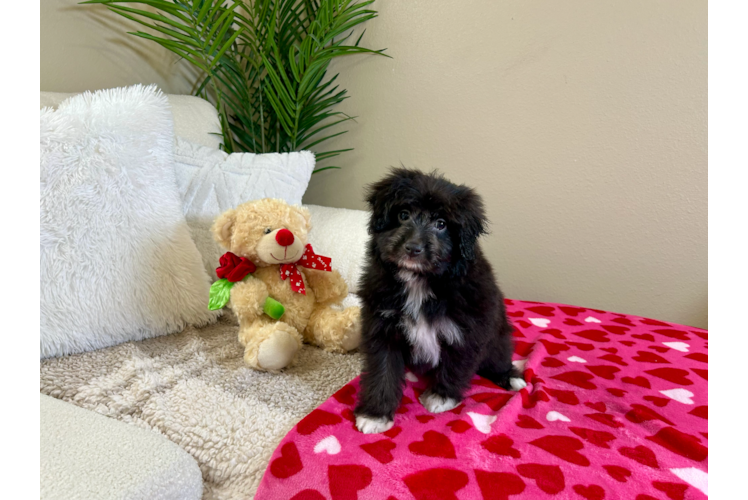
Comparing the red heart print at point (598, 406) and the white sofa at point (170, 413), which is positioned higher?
the white sofa at point (170, 413)

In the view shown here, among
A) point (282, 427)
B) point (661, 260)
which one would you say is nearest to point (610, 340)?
point (661, 260)

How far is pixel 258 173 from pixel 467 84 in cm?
128

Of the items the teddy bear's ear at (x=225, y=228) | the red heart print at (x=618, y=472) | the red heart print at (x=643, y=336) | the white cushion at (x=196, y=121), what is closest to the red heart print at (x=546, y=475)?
the red heart print at (x=618, y=472)

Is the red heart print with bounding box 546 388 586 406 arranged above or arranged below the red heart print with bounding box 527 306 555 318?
below

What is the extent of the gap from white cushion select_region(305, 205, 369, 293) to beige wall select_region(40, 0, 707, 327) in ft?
2.19

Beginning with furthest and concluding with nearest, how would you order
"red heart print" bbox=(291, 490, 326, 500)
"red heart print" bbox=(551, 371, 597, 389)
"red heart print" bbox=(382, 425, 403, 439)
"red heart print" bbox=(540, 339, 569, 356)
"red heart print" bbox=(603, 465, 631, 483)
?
"red heart print" bbox=(540, 339, 569, 356) → "red heart print" bbox=(551, 371, 597, 389) → "red heart print" bbox=(382, 425, 403, 439) → "red heart print" bbox=(603, 465, 631, 483) → "red heart print" bbox=(291, 490, 326, 500)

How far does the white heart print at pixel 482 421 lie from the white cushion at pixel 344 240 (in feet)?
2.85

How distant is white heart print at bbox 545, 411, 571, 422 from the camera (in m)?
1.21

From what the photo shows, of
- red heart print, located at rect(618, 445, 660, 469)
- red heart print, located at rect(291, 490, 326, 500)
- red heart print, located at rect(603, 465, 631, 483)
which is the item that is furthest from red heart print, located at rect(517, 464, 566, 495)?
red heart print, located at rect(291, 490, 326, 500)

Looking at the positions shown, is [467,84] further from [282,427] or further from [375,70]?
[282,427]

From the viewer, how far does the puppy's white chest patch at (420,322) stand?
1168 mm

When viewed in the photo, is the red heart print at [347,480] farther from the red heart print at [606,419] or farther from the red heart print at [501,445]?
the red heart print at [606,419]

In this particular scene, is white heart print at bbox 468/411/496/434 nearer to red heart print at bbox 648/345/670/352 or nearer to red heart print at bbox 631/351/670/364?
red heart print at bbox 631/351/670/364

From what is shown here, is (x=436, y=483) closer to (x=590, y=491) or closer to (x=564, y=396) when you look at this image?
(x=590, y=491)
